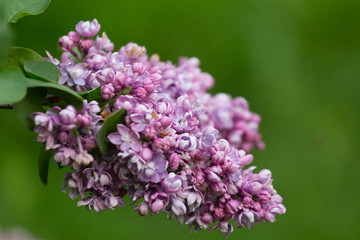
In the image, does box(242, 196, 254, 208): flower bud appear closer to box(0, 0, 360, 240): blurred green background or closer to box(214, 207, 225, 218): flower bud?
box(214, 207, 225, 218): flower bud

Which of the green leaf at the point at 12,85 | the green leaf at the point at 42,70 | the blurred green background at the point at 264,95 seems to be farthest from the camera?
the blurred green background at the point at 264,95

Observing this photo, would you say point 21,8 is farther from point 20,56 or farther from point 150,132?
point 150,132

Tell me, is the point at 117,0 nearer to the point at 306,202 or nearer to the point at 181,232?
the point at 181,232

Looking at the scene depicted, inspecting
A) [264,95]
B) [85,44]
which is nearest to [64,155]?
[85,44]

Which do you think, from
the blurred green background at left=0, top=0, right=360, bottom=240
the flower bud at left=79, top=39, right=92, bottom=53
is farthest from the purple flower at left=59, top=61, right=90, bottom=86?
the blurred green background at left=0, top=0, right=360, bottom=240

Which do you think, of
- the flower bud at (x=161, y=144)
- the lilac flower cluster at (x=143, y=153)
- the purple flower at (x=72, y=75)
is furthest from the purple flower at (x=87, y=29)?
the flower bud at (x=161, y=144)

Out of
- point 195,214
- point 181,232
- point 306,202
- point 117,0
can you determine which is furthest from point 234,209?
point 117,0

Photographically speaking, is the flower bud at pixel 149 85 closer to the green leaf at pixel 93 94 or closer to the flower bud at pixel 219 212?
the green leaf at pixel 93 94
